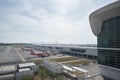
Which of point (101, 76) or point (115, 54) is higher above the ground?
point (115, 54)

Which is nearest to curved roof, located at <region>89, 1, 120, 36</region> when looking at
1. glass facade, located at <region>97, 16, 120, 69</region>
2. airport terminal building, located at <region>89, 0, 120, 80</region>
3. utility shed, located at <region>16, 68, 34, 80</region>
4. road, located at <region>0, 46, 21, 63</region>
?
airport terminal building, located at <region>89, 0, 120, 80</region>

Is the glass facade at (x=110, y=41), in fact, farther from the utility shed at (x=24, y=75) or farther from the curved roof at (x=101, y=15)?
the utility shed at (x=24, y=75)

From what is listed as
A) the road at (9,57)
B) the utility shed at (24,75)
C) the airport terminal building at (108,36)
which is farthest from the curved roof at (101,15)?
the road at (9,57)

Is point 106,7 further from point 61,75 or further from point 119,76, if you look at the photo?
point 61,75

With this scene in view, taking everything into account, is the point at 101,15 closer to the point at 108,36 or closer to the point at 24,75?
the point at 108,36

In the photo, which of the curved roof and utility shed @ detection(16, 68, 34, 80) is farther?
utility shed @ detection(16, 68, 34, 80)

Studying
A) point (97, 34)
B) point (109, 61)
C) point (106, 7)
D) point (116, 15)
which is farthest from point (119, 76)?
point (106, 7)

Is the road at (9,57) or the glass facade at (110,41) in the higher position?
the glass facade at (110,41)

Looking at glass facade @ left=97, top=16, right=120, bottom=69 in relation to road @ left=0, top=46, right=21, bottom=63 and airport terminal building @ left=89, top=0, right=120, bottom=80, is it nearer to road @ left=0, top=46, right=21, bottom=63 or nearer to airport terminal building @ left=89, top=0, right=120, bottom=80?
airport terminal building @ left=89, top=0, right=120, bottom=80
